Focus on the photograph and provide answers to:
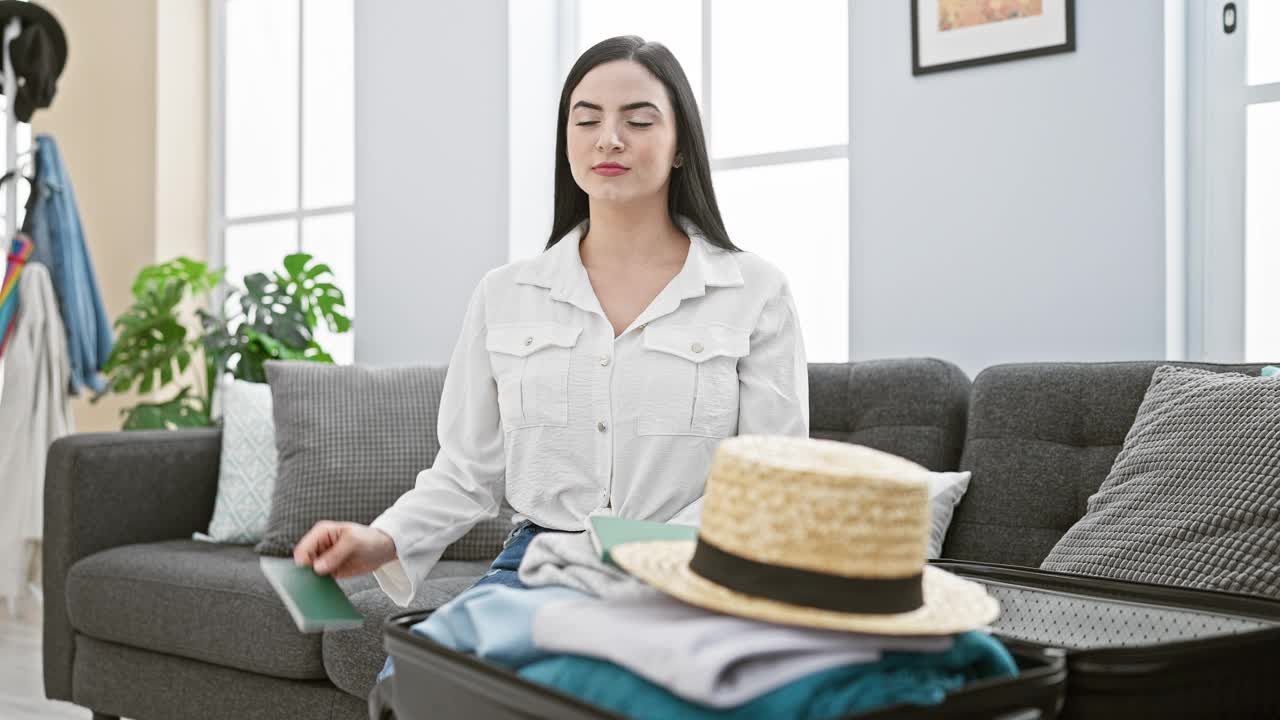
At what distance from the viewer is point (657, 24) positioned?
3713 millimetres

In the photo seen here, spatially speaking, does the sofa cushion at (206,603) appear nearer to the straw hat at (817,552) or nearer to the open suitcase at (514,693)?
the open suitcase at (514,693)

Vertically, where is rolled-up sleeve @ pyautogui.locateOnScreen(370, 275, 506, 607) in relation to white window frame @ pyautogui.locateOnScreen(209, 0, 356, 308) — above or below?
below

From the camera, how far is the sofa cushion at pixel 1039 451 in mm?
2074

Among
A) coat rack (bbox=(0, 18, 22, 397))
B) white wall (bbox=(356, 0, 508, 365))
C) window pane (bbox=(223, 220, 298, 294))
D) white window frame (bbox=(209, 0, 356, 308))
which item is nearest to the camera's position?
white wall (bbox=(356, 0, 508, 365))

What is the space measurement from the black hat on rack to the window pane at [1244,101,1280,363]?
4.19 metres

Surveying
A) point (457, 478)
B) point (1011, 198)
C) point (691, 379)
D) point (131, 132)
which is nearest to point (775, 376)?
point (691, 379)

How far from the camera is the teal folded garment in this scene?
53cm

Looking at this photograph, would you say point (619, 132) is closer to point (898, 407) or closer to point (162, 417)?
point (898, 407)

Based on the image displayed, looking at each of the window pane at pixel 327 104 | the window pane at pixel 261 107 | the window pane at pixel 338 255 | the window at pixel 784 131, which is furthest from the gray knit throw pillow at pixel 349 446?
the window pane at pixel 261 107

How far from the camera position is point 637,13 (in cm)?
377

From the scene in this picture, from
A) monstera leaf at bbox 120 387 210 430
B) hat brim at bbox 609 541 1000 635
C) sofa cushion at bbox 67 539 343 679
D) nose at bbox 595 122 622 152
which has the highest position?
nose at bbox 595 122 622 152

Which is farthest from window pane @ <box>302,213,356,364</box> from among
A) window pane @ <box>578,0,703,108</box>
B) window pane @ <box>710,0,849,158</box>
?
window pane @ <box>710,0,849,158</box>

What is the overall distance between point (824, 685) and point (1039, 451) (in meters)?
1.72

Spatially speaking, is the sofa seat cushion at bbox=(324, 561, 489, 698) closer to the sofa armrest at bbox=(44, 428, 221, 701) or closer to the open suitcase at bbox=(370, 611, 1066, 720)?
the sofa armrest at bbox=(44, 428, 221, 701)
